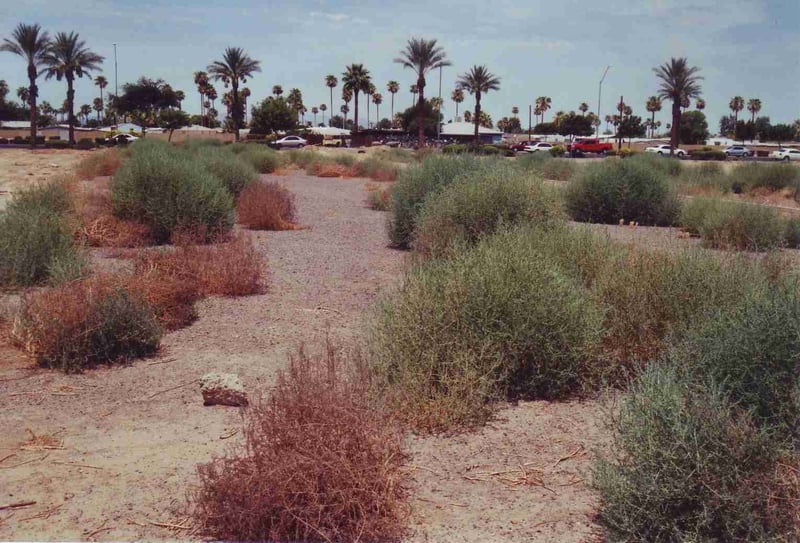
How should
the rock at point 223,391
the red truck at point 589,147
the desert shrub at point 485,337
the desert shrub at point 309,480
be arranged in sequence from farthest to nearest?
1. the red truck at point 589,147
2. the rock at point 223,391
3. the desert shrub at point 485,337
4. the desert shrub at point 309,480

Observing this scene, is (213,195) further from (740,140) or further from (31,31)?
(740,140)

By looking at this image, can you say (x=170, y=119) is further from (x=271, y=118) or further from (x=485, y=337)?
(x=485, y=337)

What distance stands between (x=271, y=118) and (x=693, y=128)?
196ft

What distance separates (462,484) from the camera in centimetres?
509

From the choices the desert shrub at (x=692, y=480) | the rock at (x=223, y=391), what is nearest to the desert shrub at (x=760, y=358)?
the desert shrub at (x=692, y=480)

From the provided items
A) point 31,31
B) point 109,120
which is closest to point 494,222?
point 31,31

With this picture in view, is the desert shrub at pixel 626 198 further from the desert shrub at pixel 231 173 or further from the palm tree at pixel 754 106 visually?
the palm tree at pixel 754 106

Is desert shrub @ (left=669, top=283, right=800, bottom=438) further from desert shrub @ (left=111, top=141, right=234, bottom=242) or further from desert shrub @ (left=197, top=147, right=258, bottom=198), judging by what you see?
desert shrub @ (left=197, top=147, right=258, bottom=198)

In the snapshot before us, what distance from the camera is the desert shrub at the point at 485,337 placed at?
6238 mm

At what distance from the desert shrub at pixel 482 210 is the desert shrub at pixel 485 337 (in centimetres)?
438

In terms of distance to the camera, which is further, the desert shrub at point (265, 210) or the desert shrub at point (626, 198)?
the desert shrub at point (626, 198)

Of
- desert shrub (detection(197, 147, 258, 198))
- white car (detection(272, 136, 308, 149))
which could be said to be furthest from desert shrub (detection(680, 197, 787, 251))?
white car (detection(272, 136, 308, 149))

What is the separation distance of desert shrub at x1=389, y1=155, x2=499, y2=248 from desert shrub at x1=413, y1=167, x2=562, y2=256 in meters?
2.72

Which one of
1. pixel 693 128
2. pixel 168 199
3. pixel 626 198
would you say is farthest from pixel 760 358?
pixel 693 128
